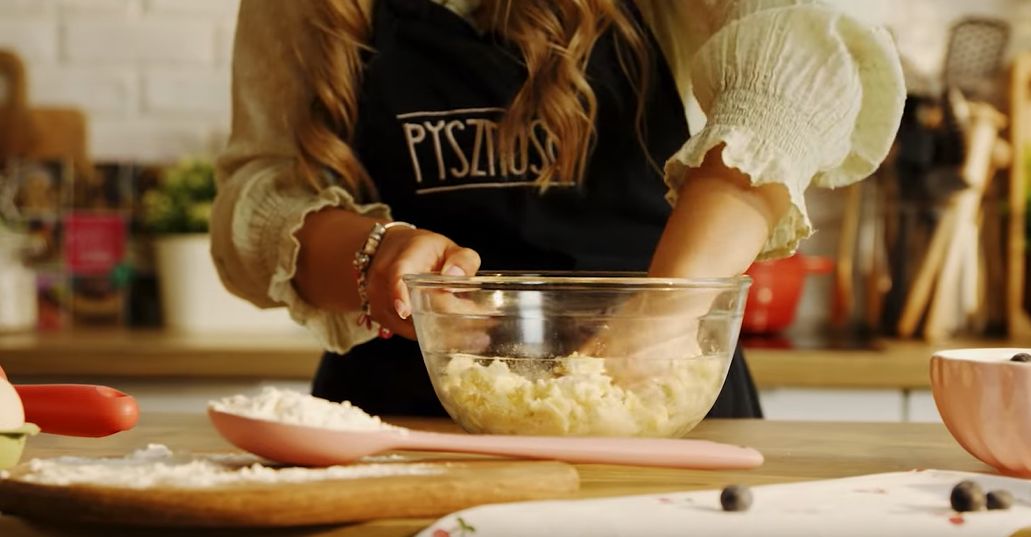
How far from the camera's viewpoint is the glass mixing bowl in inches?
27.2

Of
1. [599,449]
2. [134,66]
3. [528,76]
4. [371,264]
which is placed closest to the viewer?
[599,449]

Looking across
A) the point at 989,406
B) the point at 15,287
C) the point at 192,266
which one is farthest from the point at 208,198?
the point at 989,406

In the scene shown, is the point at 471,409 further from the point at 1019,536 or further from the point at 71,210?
the point at 71,210

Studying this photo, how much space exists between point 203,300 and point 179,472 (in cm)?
158

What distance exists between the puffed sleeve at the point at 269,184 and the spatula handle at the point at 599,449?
1.37ft

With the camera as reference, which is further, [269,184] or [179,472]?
[269,184]

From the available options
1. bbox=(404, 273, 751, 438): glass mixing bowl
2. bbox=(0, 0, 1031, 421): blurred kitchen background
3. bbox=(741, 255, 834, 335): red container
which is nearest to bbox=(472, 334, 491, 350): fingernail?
bbox=(404, 273, 751, 438): glass mixing bowl

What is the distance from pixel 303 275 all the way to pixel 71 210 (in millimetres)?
1421

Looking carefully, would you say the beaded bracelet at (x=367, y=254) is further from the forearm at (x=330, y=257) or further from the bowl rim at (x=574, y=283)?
the bowl rim at (x=574, y=283)

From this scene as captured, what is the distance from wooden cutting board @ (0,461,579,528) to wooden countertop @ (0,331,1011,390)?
124 cm

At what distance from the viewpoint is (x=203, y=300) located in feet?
6.88

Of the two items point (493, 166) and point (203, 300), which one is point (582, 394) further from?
point (203, 300)

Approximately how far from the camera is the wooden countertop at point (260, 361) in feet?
5.77

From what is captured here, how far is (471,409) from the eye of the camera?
2.38 feet
